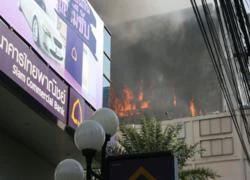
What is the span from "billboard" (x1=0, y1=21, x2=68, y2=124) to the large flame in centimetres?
8818

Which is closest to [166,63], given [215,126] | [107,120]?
[215,126]

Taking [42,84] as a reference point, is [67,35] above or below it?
above

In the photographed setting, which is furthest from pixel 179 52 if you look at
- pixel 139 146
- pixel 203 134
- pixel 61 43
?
pixel 61 43

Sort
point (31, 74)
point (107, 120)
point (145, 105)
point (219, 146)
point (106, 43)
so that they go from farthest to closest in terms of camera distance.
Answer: point (145, 105)
point (219, 146)
point (106, 43)
point (31, 74)
point (107, 120)

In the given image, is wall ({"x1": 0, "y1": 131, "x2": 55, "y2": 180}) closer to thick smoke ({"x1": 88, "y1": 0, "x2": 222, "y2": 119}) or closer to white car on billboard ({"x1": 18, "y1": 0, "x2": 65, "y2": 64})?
white car on billboard ({"x1": 18, "y1": 0, "x2": 65, "y2": 64})

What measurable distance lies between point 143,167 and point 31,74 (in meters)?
7.38

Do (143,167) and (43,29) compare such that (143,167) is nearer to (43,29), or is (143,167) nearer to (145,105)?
(43,29)

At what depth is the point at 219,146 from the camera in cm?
7281

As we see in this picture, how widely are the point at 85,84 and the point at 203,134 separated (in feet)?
191

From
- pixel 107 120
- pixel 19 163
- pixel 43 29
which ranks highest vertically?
pixel 43 29

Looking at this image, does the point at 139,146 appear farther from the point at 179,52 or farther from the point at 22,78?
the point at 179,52

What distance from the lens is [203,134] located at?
247 ft

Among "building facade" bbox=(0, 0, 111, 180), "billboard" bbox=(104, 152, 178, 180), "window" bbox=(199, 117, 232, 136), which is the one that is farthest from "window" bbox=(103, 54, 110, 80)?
"window" bbox=(199, 117, 232, 136)

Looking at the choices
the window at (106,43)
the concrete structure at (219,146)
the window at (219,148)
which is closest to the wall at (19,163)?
the window at (106,43)
